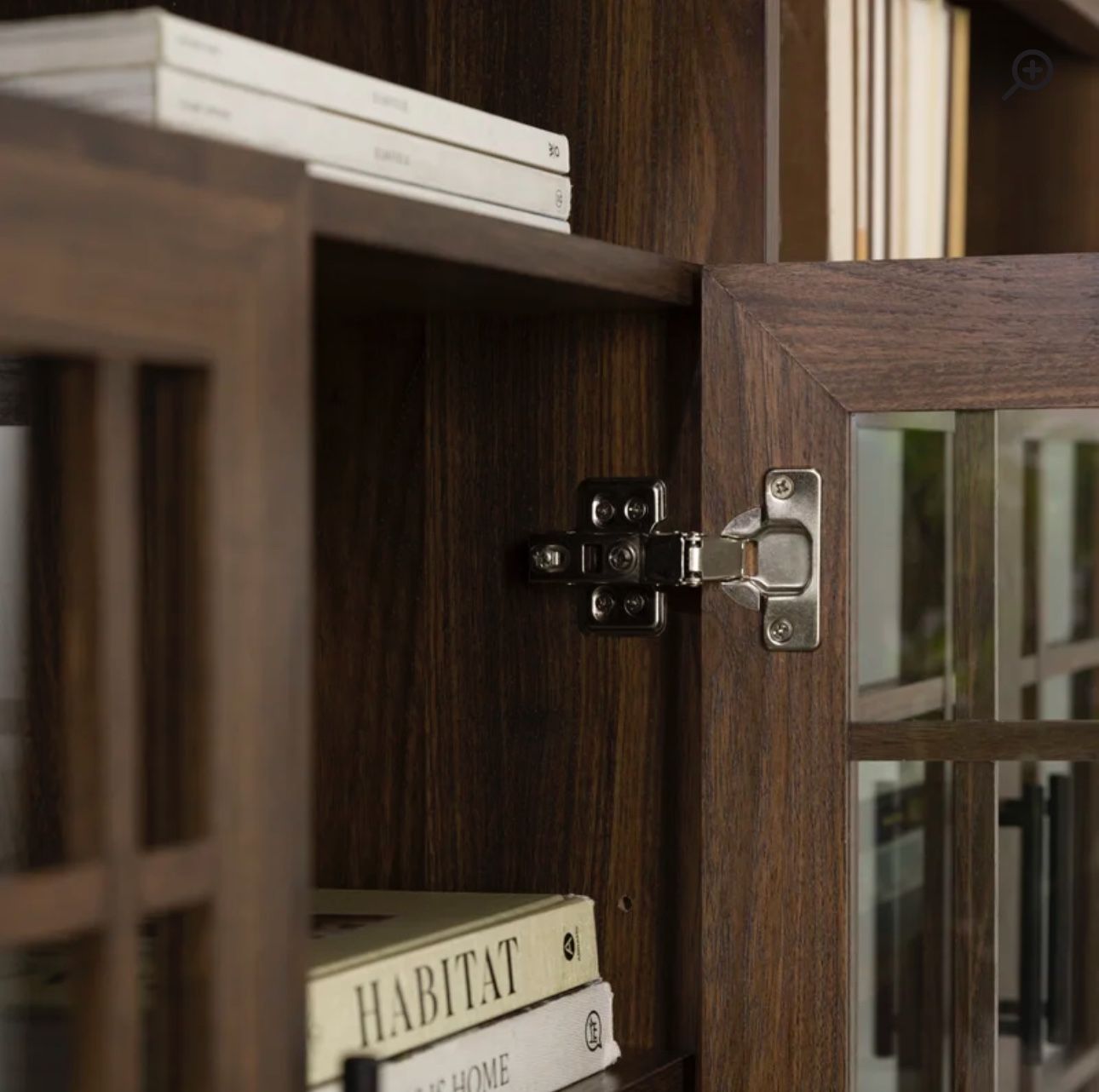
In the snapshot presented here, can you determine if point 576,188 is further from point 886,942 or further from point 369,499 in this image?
point 886,942

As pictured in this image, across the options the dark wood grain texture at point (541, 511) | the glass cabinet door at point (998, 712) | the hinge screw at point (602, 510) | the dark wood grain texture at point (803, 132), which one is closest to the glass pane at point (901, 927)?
the glass cabinet door at point (998, 712)

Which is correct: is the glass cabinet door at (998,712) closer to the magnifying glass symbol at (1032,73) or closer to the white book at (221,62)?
the white book at (221,62)

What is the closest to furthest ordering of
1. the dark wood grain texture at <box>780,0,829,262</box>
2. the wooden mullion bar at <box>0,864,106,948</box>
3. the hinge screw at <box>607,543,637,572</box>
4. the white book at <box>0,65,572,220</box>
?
the wooden mullion bar at <box>0,864,106,948</box>
the white book at <box>0,65,572,220</box>
the hinge screw at <box>607,543,637,572</box>
the dark wood grain texture at <box>780,0,829,262</box>

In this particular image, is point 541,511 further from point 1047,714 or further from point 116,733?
point 116,733

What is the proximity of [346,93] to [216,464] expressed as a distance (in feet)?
0.76

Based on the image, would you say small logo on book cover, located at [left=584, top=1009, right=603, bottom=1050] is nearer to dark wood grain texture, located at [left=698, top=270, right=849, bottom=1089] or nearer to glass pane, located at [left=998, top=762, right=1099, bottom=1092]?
dark wood grain texture, located at [left=698, top=270, right=849, bottom=1089]

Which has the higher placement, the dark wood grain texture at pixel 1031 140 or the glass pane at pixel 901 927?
the dark wood grain texture at pixel 1031 140

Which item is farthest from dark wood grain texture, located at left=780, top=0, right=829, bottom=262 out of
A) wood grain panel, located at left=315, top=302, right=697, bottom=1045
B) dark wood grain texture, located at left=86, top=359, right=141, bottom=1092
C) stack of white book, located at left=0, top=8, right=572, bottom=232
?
dark wood grain texture, located at left=86, top=359, right=141, bottom=1092

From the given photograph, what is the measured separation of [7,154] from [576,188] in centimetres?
59

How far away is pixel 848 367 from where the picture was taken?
112cm

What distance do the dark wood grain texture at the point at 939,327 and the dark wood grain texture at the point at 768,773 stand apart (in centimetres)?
2

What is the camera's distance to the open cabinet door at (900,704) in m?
1.12

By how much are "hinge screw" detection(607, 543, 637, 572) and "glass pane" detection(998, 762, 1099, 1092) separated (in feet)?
0.81

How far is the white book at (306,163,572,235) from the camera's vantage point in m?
0.88
